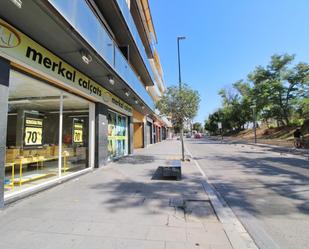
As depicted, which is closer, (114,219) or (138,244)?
(138,244)

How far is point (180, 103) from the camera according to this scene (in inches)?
479

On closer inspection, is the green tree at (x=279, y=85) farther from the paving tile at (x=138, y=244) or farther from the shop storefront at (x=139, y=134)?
the paving tile at (x=138, y=244)

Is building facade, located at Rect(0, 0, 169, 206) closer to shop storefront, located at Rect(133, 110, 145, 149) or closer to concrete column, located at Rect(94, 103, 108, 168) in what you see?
concrete column, located at Rect(94, 103, 108, 168)

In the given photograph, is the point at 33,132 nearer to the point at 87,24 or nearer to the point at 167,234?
the point at 87,24

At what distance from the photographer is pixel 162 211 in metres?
4.46

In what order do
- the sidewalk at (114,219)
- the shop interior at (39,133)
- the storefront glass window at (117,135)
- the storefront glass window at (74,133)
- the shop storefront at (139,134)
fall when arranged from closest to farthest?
1. the sidewalk at (114,219)
2. the shop interior at (39,133)
3. the storefront glass window at (74,133)
4. the storefront glass window at (117,135)
5. the shop storefront at (139,134)

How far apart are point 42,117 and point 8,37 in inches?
148

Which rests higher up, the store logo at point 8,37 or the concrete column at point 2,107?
the store logo at point 8,37

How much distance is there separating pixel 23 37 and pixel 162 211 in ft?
15.8

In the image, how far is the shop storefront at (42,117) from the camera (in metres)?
4.81

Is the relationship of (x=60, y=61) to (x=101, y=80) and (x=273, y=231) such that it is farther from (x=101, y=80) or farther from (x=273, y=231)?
(x=273, y=231)

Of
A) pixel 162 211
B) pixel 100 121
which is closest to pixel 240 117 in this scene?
pixel 100 121

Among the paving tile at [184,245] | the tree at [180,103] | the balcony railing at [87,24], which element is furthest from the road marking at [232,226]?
the tree at [180,103]

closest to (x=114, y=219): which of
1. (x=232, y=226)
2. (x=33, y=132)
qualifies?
(x=232, y=226)
